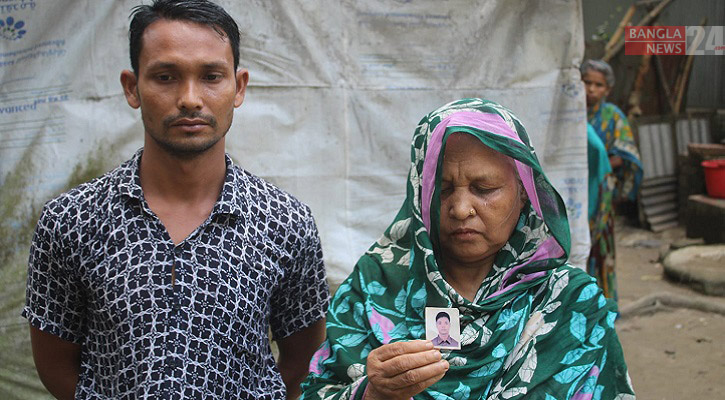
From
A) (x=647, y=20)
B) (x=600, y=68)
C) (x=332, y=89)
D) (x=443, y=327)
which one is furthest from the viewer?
(x=647, y=20)

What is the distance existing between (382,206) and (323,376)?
2.21 m

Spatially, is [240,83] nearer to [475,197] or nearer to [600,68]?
[475,197]

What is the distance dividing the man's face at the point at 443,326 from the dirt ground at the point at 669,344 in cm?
366

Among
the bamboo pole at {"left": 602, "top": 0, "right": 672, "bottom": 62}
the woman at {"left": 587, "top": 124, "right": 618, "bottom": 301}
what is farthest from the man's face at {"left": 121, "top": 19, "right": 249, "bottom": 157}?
the bamboo pole at {"left": 602, "top": 0, "right": 672, "bottom": 62}

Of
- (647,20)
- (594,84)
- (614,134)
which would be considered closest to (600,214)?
(614,134)

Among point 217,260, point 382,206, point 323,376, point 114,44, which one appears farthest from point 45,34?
point 323,376

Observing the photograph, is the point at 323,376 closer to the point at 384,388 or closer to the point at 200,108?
the point at 384,388

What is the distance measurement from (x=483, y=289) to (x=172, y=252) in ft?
2.76

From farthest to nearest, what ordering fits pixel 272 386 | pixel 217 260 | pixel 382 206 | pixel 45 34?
1. pixel 382 206
2. pixel 45 34
3. pixel 272 386
4. pixel 217 260

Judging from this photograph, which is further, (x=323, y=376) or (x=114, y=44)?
(x=114, y=44)

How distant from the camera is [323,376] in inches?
80.0

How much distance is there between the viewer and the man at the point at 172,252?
185 cm

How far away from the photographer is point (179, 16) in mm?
1978

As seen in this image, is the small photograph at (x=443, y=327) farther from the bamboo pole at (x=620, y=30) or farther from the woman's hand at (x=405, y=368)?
the bamboo pole at (x=620, y=30)
